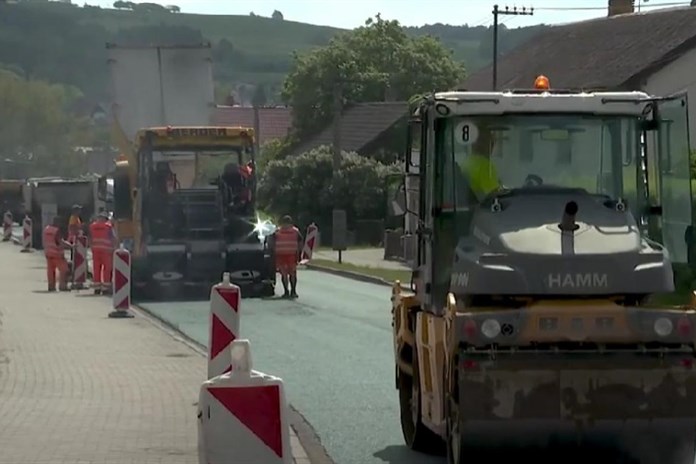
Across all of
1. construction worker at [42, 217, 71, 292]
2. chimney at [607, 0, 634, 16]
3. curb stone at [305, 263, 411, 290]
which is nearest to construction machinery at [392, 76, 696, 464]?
construction worker at [42, 217, 71, 292]

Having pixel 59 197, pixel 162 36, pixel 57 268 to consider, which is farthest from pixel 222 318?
pixel 162 36

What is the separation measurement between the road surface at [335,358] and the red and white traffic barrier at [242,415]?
408 centimetres

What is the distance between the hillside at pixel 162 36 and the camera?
136250 millimetres

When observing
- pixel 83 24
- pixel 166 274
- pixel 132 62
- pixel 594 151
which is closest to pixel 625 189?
pixel 594 151

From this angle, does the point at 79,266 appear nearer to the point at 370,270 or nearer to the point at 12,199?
the point at 370,270

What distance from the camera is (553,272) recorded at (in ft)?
31.3

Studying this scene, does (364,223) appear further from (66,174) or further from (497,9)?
(66,174)

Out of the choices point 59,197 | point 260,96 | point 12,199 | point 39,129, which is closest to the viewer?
point 59,197

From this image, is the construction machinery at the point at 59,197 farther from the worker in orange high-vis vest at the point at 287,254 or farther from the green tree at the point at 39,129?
the green tree at the point at 39,129

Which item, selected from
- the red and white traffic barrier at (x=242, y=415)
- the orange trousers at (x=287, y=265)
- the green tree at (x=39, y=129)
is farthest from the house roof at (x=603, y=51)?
the green tree at (x=39, y=129)

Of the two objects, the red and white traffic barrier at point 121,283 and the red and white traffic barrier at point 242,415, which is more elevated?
the red and white traffic barrier at point 242,415

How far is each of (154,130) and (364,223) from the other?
95.6 feet

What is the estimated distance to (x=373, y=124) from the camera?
71.8 m

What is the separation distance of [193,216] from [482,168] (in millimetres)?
19715
